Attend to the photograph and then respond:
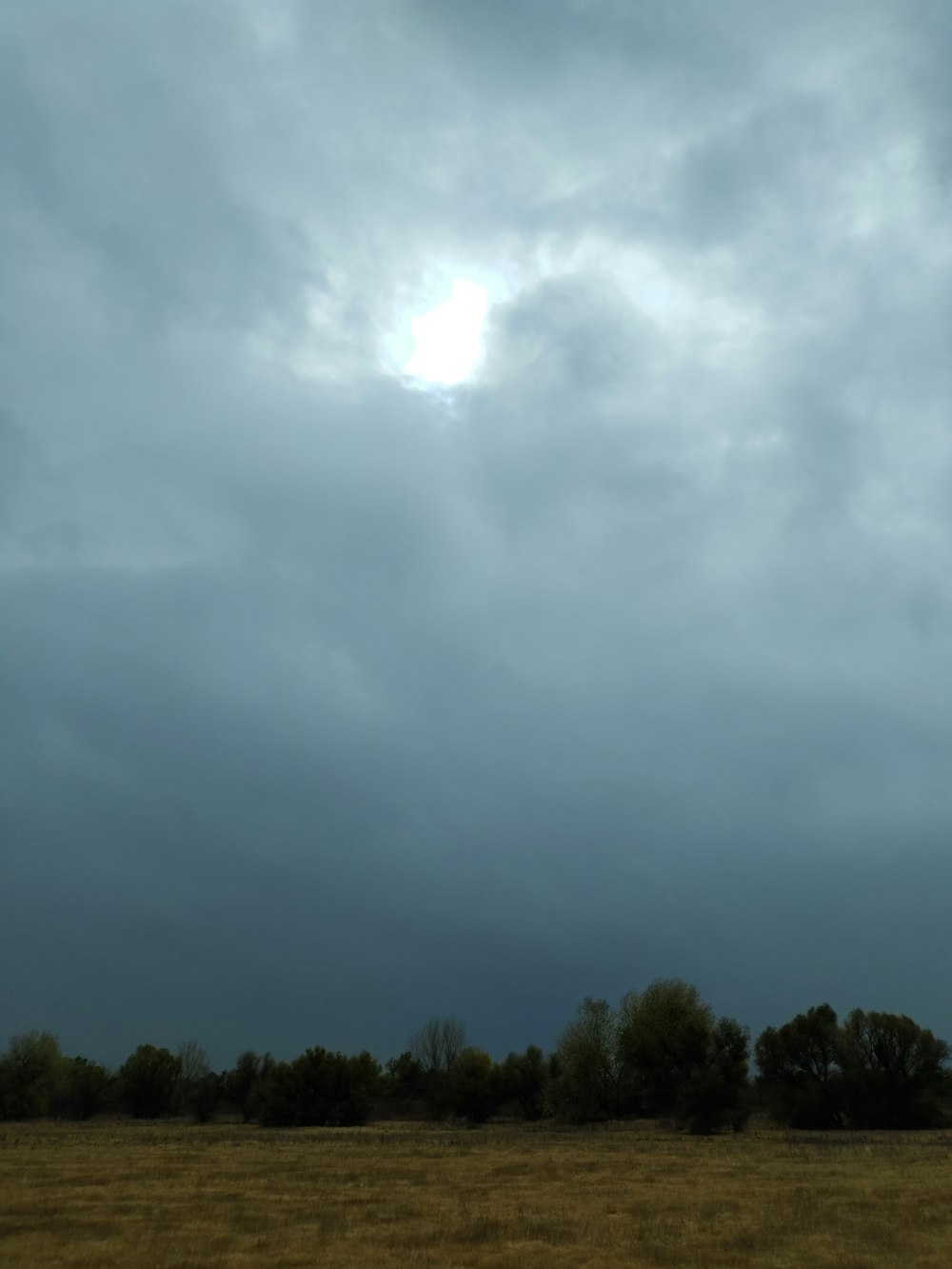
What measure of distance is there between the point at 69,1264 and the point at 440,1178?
1903 centimetres

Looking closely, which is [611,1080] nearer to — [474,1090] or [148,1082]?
[474,1090]

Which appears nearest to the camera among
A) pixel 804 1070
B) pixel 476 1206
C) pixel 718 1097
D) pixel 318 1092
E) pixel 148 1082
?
pixel 476 1206

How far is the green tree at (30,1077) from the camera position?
280ft

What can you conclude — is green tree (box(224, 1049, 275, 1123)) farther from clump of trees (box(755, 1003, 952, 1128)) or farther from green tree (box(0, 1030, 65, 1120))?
clump of trees (box(755, 1003, 952, 1128))

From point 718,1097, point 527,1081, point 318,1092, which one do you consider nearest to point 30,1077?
point 318,1092

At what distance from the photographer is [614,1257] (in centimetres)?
1902

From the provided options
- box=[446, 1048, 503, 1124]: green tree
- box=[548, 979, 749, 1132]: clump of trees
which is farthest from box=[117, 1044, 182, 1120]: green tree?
box=[548, 979, 749, 1132]: clump of trees

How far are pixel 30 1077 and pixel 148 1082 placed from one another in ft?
35.6

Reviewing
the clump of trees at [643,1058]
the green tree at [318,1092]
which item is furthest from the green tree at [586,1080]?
the green tree at [318,1092]

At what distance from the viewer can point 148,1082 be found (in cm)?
9088

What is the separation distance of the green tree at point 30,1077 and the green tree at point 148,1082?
6.08 metres

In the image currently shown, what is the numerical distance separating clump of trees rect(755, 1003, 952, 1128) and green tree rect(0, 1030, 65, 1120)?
64.5 m

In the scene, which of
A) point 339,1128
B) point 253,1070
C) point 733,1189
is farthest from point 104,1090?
point 733,1189

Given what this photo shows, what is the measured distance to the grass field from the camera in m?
19.2
